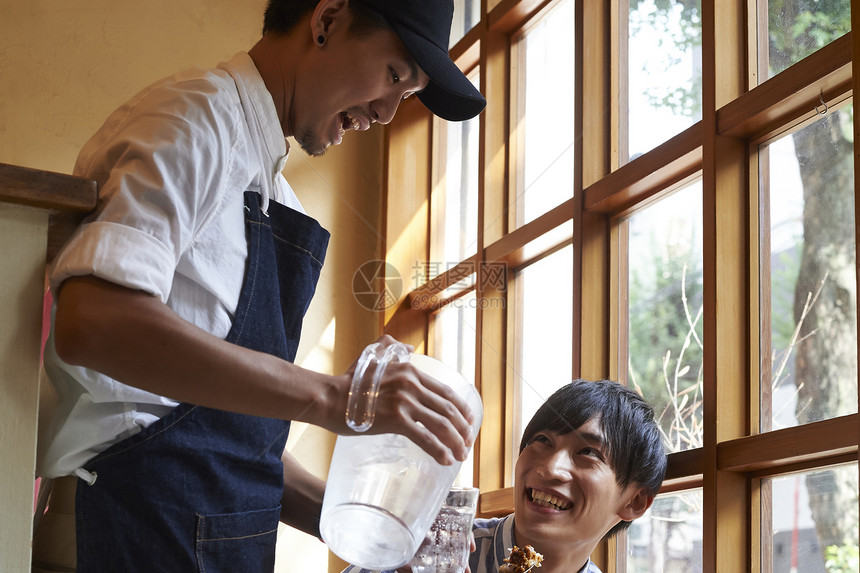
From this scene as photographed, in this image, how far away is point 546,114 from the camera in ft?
6.62

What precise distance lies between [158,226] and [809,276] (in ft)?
2.95

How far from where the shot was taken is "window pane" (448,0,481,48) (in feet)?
7.73

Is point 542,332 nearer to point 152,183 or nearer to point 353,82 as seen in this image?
point 353,82

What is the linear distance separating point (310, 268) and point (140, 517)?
0.92ft

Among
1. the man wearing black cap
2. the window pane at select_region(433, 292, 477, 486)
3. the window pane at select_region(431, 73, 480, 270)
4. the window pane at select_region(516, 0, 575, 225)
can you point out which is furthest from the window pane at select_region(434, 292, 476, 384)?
the man wearing black cap

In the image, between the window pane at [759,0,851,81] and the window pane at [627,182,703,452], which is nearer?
the window pane at [759,0,851,81]

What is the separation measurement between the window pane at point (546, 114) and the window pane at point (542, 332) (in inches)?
5.1

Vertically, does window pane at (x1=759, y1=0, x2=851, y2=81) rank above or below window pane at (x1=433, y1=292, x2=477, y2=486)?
above

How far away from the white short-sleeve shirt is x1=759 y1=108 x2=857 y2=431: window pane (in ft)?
2.49

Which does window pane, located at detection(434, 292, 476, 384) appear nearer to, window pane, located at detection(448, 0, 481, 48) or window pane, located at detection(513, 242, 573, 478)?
window pane, located at detection(513, 242, 573, 478)

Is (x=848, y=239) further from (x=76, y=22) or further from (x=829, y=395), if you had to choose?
(x=76, y=22)

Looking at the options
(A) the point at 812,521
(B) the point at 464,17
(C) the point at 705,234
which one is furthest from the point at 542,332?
(B) the point at 464,17

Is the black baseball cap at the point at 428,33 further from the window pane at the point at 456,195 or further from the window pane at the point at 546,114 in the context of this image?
the window pane at the point at 456,195

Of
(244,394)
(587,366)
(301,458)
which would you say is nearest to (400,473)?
(244,394)
